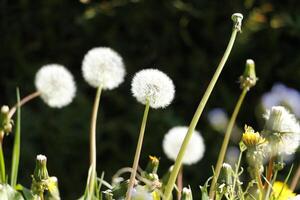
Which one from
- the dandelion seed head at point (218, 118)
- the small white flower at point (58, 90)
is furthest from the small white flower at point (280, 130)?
the dandelion seed head at point (218, 118)

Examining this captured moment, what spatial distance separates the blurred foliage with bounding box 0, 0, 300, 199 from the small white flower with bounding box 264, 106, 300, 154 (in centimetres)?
164

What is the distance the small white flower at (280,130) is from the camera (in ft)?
3.37

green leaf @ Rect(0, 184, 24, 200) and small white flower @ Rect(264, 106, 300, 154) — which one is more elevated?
small white flower @ Rect(264, 106, 300, 154)

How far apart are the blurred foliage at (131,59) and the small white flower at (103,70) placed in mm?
1447

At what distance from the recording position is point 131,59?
290cm

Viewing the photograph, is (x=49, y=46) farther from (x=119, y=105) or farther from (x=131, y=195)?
(x=131, y=195)

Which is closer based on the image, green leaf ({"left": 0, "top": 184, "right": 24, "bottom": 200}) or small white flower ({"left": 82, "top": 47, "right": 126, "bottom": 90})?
green leaf ({"left": 0, "top": 184, "right": 24, "bottom": 200})

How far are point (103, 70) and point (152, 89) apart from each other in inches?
7.5

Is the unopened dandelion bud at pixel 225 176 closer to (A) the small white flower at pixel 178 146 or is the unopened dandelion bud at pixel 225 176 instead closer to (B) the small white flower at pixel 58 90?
(A) the small white flower at pixel 178 146

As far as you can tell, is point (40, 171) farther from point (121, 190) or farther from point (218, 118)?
point (218, 118)

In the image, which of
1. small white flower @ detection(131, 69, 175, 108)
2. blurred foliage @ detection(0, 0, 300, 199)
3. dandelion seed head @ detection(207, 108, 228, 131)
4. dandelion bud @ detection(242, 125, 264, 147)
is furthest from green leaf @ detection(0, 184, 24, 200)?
blurred foliage @ detection(0, 0, 300, 199)

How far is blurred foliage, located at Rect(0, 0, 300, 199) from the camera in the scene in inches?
109

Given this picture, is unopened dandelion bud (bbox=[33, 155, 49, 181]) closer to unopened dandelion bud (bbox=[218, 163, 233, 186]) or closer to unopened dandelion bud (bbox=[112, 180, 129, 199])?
unopened dandelion bud (bbox=[112, 180, 129, 199])

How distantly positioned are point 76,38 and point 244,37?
678mm
